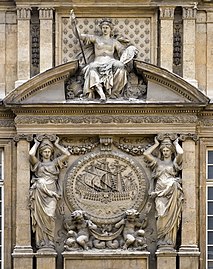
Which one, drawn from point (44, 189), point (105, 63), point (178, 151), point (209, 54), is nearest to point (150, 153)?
point (178, 151)

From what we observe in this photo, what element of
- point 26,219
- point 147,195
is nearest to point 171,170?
point 147,195

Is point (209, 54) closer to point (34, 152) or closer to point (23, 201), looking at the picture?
point (34, 152)

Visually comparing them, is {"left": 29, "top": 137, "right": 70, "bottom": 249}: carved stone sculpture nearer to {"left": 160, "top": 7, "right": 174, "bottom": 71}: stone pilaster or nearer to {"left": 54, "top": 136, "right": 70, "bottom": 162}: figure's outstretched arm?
{"left": 54, "top": 136, "right": 70, "bottom": 162}: figure's outstretched arm

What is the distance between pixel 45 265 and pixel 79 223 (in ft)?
2.86

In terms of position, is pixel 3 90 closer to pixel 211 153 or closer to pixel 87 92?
pixel 87 92

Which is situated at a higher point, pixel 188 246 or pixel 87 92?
pixel 87 92

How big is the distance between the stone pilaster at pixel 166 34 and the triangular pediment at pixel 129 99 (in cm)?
40

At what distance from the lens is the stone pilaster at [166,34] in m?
27.5

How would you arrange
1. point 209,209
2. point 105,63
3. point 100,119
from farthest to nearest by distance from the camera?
point 209,209 < point 105,63 < point 100,119

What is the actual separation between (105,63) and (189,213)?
2.79 meters

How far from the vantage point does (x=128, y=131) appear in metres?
27.2

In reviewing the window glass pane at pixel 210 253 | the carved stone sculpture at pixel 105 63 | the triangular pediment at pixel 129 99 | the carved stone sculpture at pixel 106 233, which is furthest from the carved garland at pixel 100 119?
the window glass pane at pixel 210 253

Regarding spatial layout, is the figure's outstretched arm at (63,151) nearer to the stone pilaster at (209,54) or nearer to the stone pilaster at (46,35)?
the stone pilaster at (46,35)

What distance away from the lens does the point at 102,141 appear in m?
27.2
